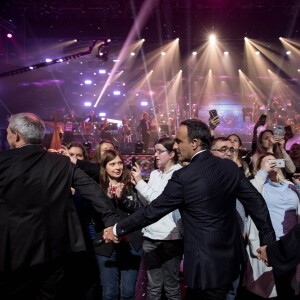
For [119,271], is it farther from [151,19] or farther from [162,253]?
[151,19]

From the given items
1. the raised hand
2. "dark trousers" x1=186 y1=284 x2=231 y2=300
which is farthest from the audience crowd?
"dark trousers" x1=186 y1=284 x2=231 y2=300

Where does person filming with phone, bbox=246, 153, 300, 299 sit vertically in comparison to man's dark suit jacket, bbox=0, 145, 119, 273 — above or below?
below

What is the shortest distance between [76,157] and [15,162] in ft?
6.30

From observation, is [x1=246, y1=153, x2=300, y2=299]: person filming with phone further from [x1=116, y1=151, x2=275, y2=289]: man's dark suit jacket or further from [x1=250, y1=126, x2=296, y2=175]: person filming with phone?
[x1=116, y1=151, x2=275, y2=289]: man's dark suit jacket

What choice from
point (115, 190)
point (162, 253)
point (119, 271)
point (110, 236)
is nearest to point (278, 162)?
point (162, 253)

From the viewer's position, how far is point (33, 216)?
96.0 inches

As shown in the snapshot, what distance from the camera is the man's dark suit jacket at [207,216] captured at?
2.48 metres

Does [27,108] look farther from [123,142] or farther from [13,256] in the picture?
[13,256]

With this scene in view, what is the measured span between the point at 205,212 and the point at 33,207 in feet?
4.11

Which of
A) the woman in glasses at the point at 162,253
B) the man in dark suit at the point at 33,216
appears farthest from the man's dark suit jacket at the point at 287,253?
the man in dark suit at the point at 33,216

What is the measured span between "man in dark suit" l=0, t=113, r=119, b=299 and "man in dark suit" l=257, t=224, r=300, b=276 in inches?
57.1

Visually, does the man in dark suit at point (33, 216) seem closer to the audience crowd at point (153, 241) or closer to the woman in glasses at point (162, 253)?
the audience crowd at point (153, 241)

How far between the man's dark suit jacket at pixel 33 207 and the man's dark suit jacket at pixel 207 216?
Answer: 0.68 metres

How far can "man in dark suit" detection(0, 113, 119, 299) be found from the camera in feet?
7.87
